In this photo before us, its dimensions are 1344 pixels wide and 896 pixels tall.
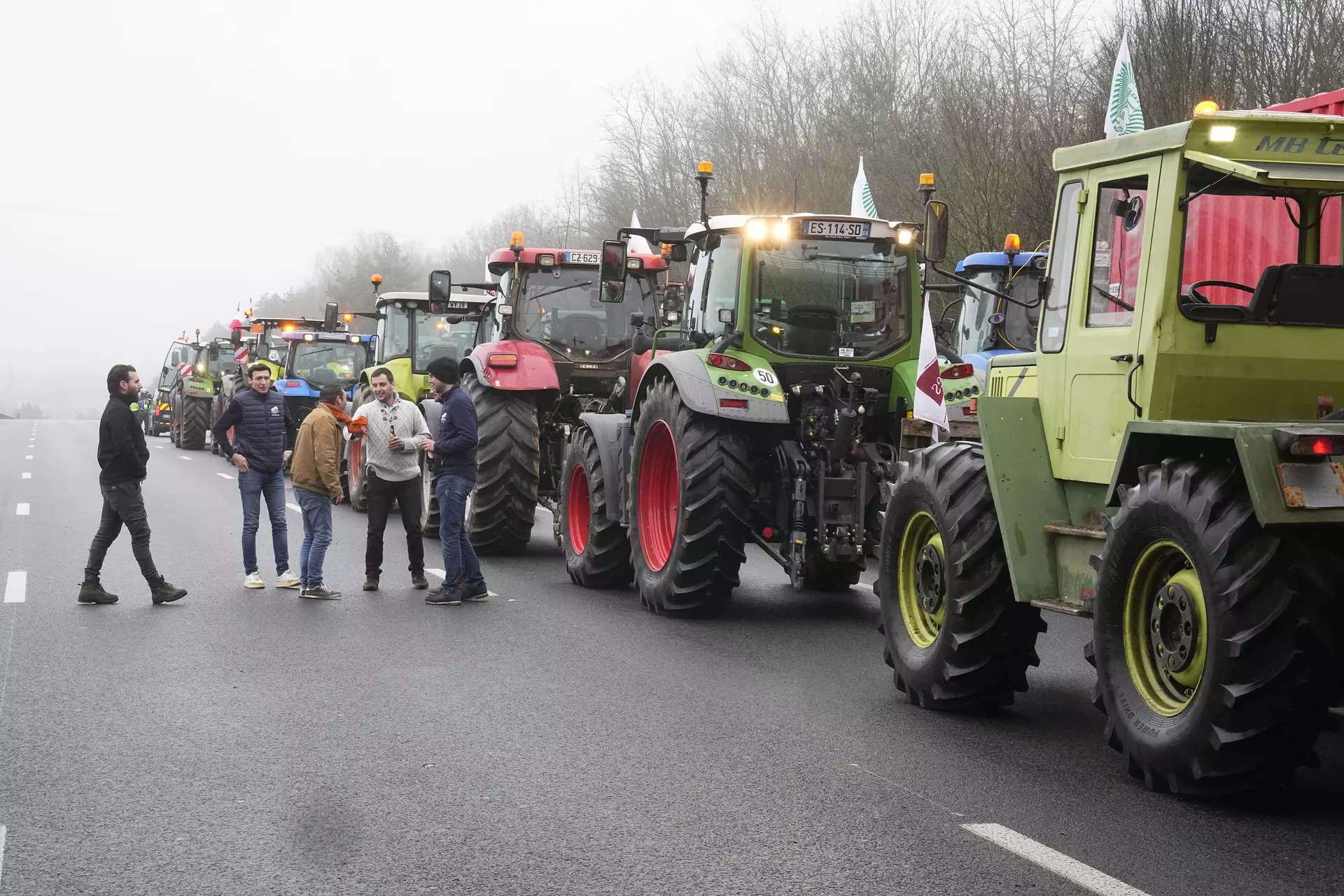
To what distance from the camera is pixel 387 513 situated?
12.6m

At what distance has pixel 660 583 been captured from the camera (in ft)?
35.6

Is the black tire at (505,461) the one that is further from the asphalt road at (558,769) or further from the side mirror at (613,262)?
the asphalt road at (558,769)

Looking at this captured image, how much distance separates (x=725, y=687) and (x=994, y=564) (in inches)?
71.3

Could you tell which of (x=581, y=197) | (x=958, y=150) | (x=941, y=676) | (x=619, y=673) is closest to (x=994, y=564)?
(x=941, y=676)

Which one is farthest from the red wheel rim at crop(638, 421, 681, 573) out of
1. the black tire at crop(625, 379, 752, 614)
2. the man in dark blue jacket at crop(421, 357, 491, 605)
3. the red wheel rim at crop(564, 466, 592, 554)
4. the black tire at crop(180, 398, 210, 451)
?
the black tire at crop(180, 398, 210, 451)

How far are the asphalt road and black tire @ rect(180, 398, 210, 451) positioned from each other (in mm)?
26716

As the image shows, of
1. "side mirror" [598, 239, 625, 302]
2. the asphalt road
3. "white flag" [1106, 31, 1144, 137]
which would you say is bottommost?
the asphalt road

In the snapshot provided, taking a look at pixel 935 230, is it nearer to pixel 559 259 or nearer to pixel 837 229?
pixel 837 229

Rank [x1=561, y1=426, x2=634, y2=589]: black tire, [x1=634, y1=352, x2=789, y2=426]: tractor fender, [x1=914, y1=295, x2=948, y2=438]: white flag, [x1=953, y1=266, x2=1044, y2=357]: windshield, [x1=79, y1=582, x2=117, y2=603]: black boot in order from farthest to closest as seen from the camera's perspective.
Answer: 1. [x1=953, y1=266, x2=1044, y2=357]: windshield
2. [x1=561, y1=426, x2=634, y2=589]: black tire
3. [x1=79, y1=582, x2=117, y2=603]: black boot
4. [x1=634, y1=352, x2=789, y2=426]: tractor fender
5. [x1=914, y1=295, x2=948, y2=438]: white flag

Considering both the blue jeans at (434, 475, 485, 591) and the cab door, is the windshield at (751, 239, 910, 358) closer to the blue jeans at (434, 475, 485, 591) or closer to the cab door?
the blue jeans at (434, 475, 485, 591)

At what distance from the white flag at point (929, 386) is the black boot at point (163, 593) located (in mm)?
5651

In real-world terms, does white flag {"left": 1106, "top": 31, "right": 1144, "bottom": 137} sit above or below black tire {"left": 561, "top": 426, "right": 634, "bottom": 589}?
above

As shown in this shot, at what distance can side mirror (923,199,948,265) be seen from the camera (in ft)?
26.0

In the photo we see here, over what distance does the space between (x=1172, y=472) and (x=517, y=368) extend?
9050mm
